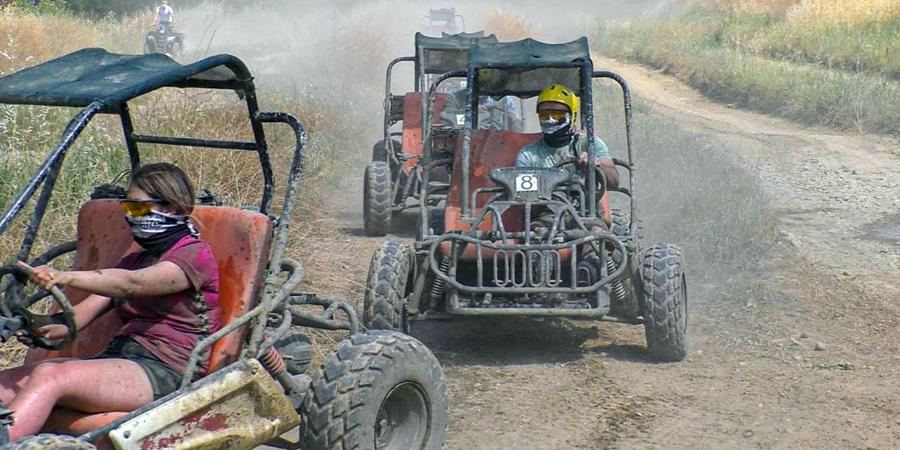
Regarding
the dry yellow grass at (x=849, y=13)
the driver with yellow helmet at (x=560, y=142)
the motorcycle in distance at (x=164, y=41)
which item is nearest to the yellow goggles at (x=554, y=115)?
the driver with yellow helmet at (x=560, y=142)

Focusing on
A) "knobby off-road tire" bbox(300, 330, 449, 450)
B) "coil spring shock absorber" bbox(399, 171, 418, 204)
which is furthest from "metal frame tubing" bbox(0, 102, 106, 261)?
"coil spring shock absorber" bbox(399, 171, 418, 204)

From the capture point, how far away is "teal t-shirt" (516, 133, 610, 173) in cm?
777

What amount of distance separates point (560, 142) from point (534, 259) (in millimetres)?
1244

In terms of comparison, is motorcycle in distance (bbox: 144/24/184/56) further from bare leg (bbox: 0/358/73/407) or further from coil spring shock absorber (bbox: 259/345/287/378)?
bare leg (bbox: 0/358/73/407)

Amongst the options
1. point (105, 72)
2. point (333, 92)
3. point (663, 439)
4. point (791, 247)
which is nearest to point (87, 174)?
point (105, 72)

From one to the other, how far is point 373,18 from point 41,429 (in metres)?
32.2

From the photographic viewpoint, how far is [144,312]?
420cm

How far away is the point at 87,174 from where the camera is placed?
25.9 ft

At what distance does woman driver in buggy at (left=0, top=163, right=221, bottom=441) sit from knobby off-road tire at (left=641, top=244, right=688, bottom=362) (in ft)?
9.77

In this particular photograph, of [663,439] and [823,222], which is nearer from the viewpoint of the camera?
[663,439]

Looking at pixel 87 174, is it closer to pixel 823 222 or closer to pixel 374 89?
pixel 823 222

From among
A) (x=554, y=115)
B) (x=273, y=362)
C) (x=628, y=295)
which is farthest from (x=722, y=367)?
(x=273, y=362)

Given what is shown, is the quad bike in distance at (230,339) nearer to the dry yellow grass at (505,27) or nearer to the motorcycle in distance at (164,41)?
the motorcycle in distance at (164,41)

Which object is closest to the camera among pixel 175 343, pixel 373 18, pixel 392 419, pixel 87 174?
pixel 175 343
